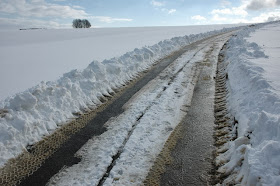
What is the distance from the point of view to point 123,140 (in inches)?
161

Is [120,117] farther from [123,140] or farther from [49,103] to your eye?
[49,103]

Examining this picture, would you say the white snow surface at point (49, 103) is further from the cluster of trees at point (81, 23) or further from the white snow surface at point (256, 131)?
the cluster of trees at point (81, 23)

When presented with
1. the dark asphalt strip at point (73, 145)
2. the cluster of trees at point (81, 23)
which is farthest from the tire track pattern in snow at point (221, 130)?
the cluster of trees at point (81, 23)

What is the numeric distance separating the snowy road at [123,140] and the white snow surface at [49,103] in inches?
24.4

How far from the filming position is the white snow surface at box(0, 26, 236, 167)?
3.99 metres

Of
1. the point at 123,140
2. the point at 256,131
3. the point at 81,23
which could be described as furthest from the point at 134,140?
the point at 81,23

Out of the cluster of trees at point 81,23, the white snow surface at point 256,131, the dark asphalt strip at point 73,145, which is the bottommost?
the dark asphalt strip at point 73,145

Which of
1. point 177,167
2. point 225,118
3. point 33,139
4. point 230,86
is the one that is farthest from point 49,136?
point 230,86

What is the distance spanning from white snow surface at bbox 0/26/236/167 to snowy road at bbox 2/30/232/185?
24.4 inches

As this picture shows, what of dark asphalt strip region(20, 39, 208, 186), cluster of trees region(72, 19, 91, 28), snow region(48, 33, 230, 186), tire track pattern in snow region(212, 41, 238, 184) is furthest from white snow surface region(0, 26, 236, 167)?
cluster of trees region(72, 19, 91, 28)

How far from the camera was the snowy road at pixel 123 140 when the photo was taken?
3.28 metres

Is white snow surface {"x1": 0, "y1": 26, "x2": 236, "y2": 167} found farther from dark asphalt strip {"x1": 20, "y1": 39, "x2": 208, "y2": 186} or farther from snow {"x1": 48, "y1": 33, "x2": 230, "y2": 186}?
snow {"x1": 48, "y1": 33, "x2": 230, "y2": 186}

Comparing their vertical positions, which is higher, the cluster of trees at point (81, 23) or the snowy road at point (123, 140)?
the cluster of trees at point (81, 23)

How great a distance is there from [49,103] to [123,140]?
2151mm
